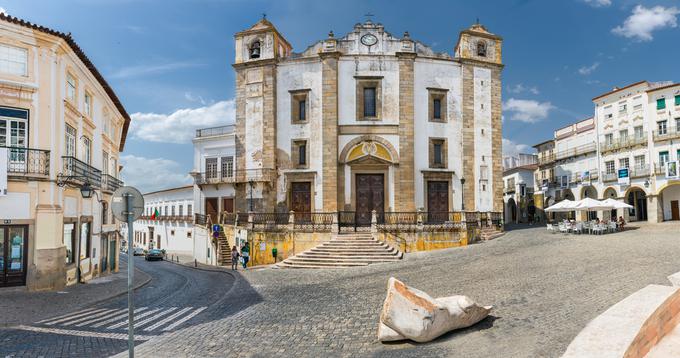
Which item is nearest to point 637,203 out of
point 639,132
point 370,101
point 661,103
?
point 639,132

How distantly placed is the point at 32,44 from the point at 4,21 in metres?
0.97

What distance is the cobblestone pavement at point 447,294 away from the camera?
291 inches

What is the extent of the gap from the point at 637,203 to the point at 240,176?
33.3 m

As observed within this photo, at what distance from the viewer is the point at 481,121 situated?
3036 cm

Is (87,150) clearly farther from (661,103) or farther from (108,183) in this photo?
(661,103)

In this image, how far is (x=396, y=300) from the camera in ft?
24.6

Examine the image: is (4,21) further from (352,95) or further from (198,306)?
(352,95)

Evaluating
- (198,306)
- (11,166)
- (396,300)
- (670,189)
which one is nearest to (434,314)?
(396,300)

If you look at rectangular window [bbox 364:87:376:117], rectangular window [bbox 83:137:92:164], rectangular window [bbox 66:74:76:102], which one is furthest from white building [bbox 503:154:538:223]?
rectangular window [bbox 66:74:76:102]

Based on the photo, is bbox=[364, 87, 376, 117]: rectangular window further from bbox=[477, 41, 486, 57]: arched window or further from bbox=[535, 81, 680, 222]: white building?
bbox=[535, 81, 680, 222]: white building

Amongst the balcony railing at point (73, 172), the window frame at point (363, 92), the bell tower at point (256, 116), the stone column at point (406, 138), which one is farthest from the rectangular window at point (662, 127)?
the balcony railing at point (73, 172)

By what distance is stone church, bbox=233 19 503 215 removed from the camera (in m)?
28.9

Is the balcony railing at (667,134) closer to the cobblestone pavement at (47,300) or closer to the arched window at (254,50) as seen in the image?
the arched window at (254,50)

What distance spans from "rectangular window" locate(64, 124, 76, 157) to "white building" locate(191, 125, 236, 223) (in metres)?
14.4
